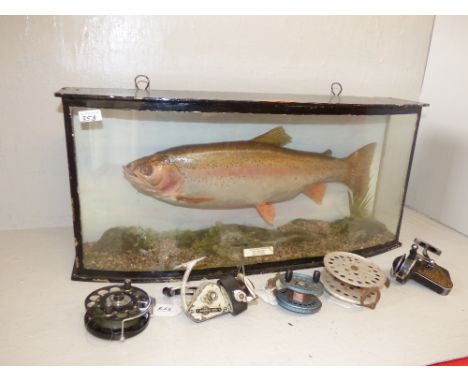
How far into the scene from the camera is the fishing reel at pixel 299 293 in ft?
3.51

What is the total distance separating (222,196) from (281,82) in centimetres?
56

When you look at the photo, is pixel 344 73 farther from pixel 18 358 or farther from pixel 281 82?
pixel 18 358

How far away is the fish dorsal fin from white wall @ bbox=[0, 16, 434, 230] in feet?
1.04

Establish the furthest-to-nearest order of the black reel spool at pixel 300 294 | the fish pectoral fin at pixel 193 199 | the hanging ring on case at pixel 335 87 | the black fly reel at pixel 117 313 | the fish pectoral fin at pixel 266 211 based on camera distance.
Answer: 1. the hanging ring on case at pixel 335 87
2. the fish pectoral fin at pixel 266 211
3. the fish pectoral fin at pixel 193 199
4. the black reel spool at pixel 300 294
5. the black fly reel at pixel 117 313

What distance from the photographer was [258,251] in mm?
1258

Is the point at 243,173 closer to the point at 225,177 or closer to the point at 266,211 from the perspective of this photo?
the point at 225,177

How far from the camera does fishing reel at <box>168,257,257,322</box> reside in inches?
40.1

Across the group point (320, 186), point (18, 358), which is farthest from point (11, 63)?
point (320, 186)

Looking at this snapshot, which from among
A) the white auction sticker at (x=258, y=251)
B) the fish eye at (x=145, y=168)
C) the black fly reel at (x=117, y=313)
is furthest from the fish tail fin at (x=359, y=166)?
the black fly reel at (x=117, y=313)

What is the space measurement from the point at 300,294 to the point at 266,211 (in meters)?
0.31

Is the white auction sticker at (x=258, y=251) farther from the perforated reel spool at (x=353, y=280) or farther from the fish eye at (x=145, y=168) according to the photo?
the fish eye at (x=145, y=168)

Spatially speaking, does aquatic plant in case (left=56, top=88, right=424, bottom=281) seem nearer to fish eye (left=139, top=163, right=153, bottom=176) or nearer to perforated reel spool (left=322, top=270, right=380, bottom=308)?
fish eye (left=139, top=163, right=153, bottom=176)

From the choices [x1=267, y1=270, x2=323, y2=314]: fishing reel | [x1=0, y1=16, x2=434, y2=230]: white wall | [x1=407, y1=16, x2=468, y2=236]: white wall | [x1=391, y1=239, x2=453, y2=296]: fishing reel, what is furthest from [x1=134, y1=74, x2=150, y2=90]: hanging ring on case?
[x1=407, y1=16, x2=468, y2=236]: white wall

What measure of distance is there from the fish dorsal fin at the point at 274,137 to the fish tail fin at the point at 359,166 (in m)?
0.24
